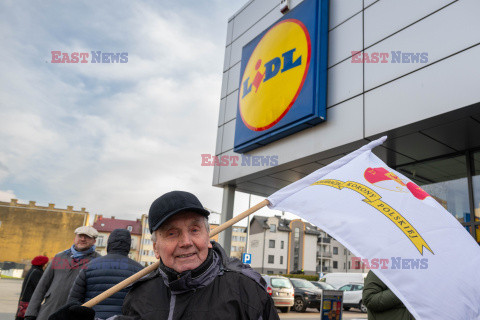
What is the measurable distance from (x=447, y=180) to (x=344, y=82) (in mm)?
2724

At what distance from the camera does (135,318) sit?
1.89 meters

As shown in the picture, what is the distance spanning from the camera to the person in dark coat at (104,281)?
147 inches

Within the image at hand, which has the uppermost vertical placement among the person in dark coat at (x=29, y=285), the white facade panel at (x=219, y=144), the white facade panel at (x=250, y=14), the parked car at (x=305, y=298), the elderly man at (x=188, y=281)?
the white facade panel at (x=250, y=14)

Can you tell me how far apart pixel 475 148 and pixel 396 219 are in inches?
210

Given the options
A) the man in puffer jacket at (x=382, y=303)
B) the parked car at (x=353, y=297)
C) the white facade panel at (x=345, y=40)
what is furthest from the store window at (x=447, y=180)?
the parked car at (x=353, y=297)

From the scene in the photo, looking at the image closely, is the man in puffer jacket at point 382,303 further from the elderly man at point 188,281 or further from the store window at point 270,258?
the store window at point 270,258

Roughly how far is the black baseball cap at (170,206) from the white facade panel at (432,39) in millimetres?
5165

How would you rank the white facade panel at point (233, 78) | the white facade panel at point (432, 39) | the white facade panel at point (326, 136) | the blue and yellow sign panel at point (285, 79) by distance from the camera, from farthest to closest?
the white facade panel at point (233, 78) < the blue and yellow sign panel at point (285, 79) < the white facade panel at point (326, 136) < the white facade panel at point (432, 39)

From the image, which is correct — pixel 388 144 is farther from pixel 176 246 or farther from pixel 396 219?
pixel 176 246

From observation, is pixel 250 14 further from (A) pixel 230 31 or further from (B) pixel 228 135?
(B) pixel 228 135

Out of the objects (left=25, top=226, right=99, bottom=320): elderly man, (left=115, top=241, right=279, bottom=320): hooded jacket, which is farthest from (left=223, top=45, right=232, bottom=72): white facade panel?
(left=115, top=241, right=279, bottom=320): hooded jacket

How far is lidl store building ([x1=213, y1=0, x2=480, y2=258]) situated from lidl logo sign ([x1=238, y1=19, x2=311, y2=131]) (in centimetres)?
3

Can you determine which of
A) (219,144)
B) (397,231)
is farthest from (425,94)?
(219,144)

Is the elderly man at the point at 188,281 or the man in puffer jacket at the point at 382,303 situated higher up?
the elderly man at the point at 188,281
